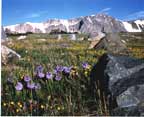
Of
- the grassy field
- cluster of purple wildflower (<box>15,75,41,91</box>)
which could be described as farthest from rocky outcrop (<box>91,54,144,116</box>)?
cluster of purple wildflower (<box>15,75,41,91</box>)

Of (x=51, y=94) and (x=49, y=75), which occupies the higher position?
(x=49, y=75)

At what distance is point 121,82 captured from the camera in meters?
4.86

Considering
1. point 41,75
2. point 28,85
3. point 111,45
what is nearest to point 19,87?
point 28,85

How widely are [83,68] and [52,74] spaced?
475mm

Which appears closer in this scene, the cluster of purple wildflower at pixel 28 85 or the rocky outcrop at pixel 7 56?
the cluster of purple wildflower at pixel 28 85

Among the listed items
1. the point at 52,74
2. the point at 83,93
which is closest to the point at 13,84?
the point at 52,74

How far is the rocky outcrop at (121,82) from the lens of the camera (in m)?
4.47

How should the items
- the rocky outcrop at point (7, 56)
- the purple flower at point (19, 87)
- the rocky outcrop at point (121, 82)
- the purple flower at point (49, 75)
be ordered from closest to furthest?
the rocky outcrop at point (121, 82), the purple flower at point (19, 87), the purple flower at point (49, 75), the rocky outcrop at point (7, 56)

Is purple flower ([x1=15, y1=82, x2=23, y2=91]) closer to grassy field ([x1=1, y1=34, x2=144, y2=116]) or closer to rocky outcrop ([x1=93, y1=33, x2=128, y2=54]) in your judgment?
grassy field ([x1=1, y1=34, x2=144, y2=116])

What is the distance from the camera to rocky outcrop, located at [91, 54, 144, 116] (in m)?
4.47

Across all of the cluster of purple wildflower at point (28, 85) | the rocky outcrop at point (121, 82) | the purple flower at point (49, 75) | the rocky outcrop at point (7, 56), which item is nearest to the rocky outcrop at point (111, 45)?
the rocky outcrop at point (7, 56)

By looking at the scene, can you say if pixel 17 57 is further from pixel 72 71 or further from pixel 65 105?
pixel 65 105

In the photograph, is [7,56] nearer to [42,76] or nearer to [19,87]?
[42,76]

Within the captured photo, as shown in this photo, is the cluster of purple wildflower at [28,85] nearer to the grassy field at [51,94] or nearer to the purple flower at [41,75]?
the grassy field at [51,94]
